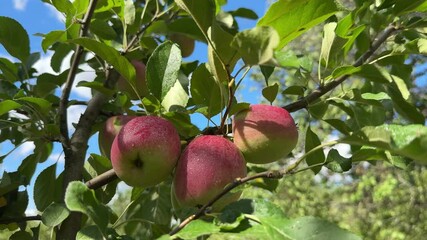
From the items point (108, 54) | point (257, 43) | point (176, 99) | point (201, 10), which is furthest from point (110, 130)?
point (257, 43)

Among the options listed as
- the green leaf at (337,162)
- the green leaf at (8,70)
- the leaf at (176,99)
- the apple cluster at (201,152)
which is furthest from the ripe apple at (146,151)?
the green leaf at (8,70)

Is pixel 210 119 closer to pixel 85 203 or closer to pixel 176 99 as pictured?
pixel 176 99

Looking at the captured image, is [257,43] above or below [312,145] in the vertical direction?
above

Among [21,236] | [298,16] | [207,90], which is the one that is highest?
[298,16]

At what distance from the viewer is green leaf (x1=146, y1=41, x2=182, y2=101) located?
0.75 meters

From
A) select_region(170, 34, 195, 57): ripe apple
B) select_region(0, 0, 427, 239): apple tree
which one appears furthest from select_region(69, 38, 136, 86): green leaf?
select_region(170, 34, 195, 57): ripe apple

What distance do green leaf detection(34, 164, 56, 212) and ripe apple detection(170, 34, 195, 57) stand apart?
511 millimetres

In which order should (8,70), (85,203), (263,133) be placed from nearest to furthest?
(85,203), (263,133), (8,70)

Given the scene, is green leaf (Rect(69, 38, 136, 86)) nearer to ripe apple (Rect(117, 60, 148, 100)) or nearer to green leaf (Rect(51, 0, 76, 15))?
green leaf (Rect(51, 0, 76, 15))

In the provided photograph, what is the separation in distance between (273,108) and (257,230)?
267 mm

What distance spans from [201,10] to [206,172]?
0.68 feet

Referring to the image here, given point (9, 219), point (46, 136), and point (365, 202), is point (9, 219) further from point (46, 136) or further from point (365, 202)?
point (365, 202)

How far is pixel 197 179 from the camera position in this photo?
655 millimetres

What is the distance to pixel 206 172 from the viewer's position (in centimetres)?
66
